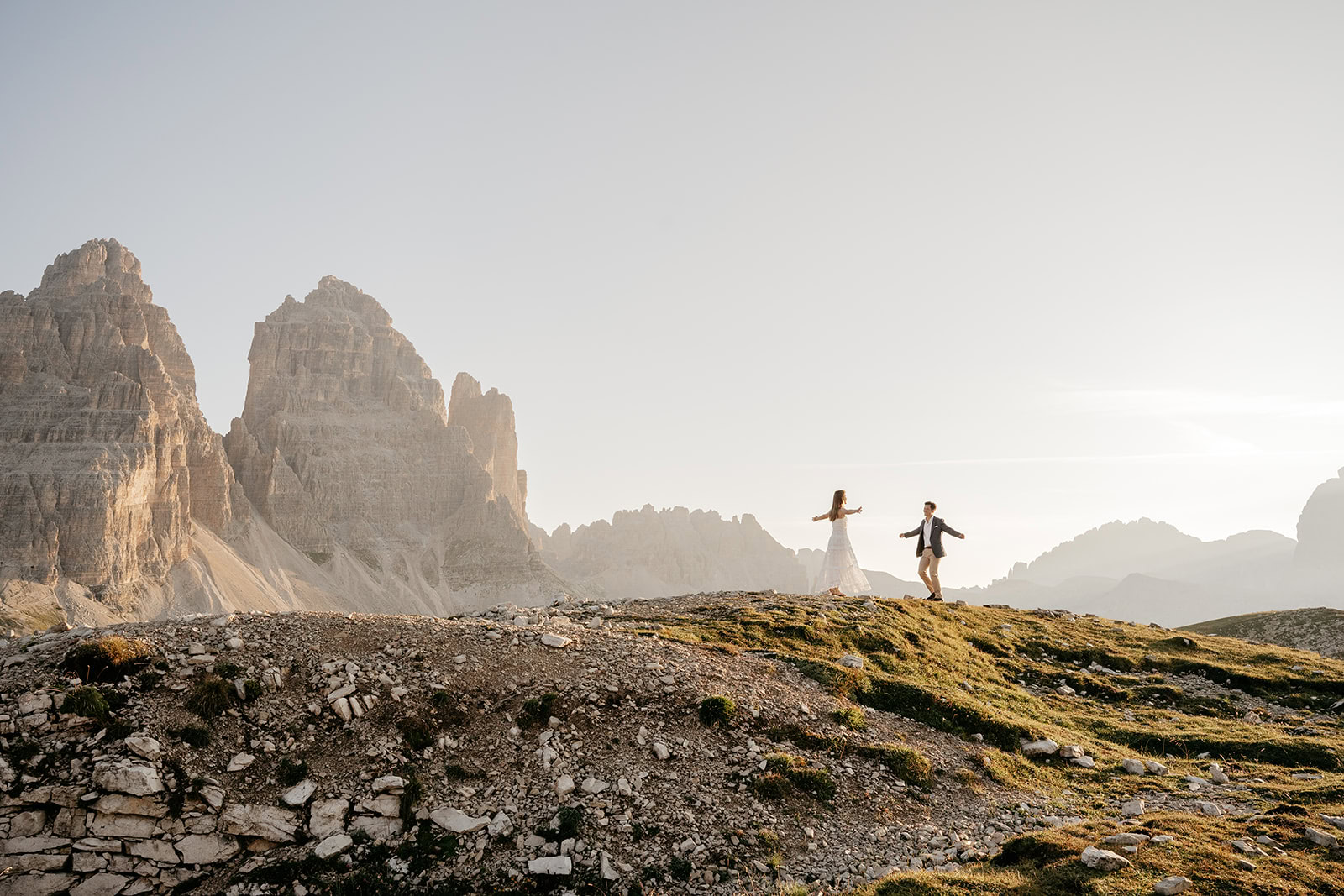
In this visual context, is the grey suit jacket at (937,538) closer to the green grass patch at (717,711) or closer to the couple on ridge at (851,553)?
the couple on ridge at (851,553)

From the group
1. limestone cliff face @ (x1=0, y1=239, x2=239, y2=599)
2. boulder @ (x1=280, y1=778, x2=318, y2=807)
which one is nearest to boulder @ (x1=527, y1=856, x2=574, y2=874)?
boulder @ (x1=280, y1=778, x2=318, y2=807)

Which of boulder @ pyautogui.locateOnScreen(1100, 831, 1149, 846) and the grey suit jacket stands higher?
the grey suit jacket

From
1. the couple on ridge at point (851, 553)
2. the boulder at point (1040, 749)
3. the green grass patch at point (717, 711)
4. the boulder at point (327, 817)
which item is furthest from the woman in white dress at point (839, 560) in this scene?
the boulder at point (327, 817)

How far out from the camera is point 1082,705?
Result: 2236cm

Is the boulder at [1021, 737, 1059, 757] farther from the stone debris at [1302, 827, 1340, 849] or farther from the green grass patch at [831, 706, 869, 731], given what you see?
the stone debris at [1302, 827, 1340, 849]

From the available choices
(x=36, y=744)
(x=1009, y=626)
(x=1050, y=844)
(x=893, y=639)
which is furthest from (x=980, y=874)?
(x=1009, y=626)

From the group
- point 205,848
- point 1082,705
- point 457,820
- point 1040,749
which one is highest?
point 1040,749

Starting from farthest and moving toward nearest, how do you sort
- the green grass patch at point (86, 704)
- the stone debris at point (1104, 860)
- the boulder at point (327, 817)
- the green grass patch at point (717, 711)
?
1. the green grass patch at point (717, 711)
2. the green grass patch at point (86, 704)
3. the boulder at point (327, 817)
4. the stone debris at point (1104, 860)

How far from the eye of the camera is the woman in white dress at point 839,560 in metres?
29.0

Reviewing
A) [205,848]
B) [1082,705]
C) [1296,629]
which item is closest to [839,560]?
[1082,705]

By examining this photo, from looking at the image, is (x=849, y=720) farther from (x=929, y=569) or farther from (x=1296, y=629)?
(x=1296, y=629)

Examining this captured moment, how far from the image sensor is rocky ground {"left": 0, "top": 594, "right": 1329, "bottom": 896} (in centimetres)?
1176

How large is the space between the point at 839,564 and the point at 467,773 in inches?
776

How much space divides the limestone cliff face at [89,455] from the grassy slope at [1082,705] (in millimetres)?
181824
